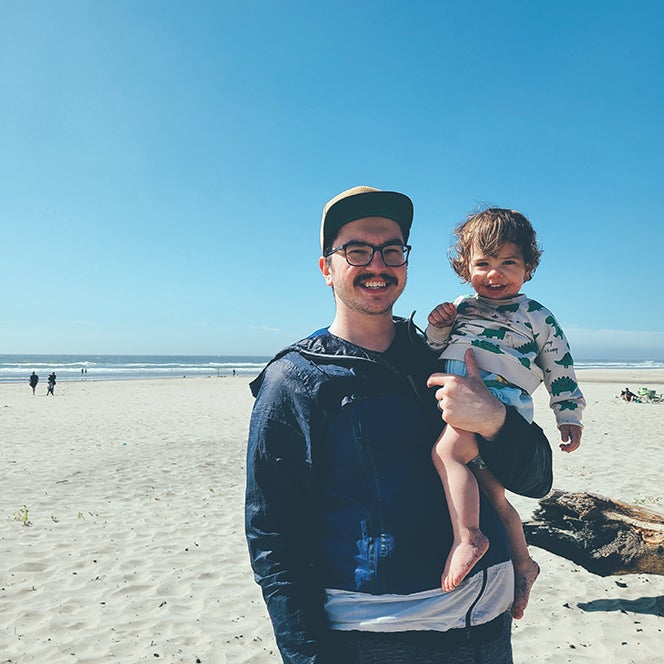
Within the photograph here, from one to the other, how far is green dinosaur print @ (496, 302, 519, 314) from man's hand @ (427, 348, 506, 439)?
0.70 metres

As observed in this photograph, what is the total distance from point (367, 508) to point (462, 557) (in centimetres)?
37

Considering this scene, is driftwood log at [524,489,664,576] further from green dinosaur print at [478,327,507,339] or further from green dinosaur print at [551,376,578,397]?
green dinosaur print at [478,327,507,339]

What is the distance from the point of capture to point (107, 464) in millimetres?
11266

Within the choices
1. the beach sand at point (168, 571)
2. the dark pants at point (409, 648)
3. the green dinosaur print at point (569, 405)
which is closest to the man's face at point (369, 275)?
the green dinosaur print at point (569, 405)

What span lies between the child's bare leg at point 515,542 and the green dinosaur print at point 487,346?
55 centimetres

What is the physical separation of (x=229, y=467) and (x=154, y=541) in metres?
4.38

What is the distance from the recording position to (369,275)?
7.00 ft

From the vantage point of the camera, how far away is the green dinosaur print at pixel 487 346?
2367 millimetres

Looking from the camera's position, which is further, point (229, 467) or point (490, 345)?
point (229, 467)

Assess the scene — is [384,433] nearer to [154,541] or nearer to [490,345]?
[490,345]

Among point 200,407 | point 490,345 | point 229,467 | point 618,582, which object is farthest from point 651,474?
point 200,407

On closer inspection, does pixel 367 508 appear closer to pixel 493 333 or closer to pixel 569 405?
pixel 493 333

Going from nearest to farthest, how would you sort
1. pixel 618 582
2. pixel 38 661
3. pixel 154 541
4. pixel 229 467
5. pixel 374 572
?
Result: pixel 374 572 < pixel 38 661 < pixel 618 582 < pixel 154 541 < pixel 229 467

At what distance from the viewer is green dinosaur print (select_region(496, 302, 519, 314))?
2.54 meters
